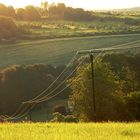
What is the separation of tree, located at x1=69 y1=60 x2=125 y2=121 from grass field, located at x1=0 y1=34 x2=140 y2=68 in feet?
131

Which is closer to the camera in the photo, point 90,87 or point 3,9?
point 90,87

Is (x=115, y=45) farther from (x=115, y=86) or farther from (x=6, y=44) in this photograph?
(x=115, y=86)

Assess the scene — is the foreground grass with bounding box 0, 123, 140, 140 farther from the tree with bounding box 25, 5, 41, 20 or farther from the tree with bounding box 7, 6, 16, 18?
the tree with bounding box 25, 5, 41, 20

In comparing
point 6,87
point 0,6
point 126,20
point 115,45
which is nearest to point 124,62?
point 6,87

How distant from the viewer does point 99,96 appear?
34.4 m

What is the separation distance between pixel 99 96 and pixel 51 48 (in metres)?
56.9

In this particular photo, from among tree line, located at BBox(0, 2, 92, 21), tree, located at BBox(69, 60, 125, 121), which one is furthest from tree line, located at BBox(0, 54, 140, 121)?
tree line, located at BBox(0, 2, 92, 21)

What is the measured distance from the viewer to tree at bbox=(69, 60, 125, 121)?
33312mm

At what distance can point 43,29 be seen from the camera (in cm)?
10231

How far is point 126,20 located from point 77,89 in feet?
283

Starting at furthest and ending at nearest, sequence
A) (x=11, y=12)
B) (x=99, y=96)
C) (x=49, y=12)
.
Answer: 1. (x=49, y=12)
2. (x=11, y=12)
3. (x=99, y=96)

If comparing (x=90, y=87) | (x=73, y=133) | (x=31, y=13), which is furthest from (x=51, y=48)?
(x=73, y=133)

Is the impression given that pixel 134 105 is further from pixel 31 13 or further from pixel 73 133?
pixel 31 13

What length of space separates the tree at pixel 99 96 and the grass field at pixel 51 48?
39783 mm
